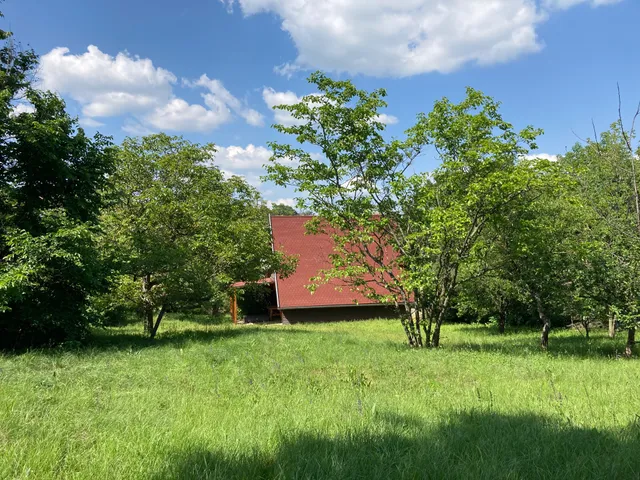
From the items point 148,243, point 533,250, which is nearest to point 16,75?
point 148,243

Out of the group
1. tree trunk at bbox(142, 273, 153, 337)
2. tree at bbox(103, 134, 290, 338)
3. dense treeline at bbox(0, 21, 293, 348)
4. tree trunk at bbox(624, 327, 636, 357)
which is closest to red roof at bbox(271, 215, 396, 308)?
tree at bbox(103, 134, 290, 338)

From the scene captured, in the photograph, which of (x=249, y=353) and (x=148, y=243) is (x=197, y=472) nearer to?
(x=249, y=353)

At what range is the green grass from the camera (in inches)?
132

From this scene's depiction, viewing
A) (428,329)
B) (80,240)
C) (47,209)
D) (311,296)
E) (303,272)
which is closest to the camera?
(80,240)

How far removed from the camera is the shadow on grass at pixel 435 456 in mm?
3221

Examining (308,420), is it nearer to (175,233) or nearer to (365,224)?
(365,224)

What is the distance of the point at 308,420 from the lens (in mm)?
4660

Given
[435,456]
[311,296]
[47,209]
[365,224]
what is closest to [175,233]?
[47,209]

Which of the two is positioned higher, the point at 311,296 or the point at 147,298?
the point at 147,298

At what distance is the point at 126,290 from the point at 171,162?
7536 mm

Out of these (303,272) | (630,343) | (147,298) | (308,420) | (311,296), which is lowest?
(630,343)

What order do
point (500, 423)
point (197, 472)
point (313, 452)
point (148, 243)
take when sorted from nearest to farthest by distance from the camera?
point (197, 472) → point (313, 452) → point (500, 423) → point (148, 243)

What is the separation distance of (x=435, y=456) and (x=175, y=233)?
17.0 metres

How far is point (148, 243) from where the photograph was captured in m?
15.0
